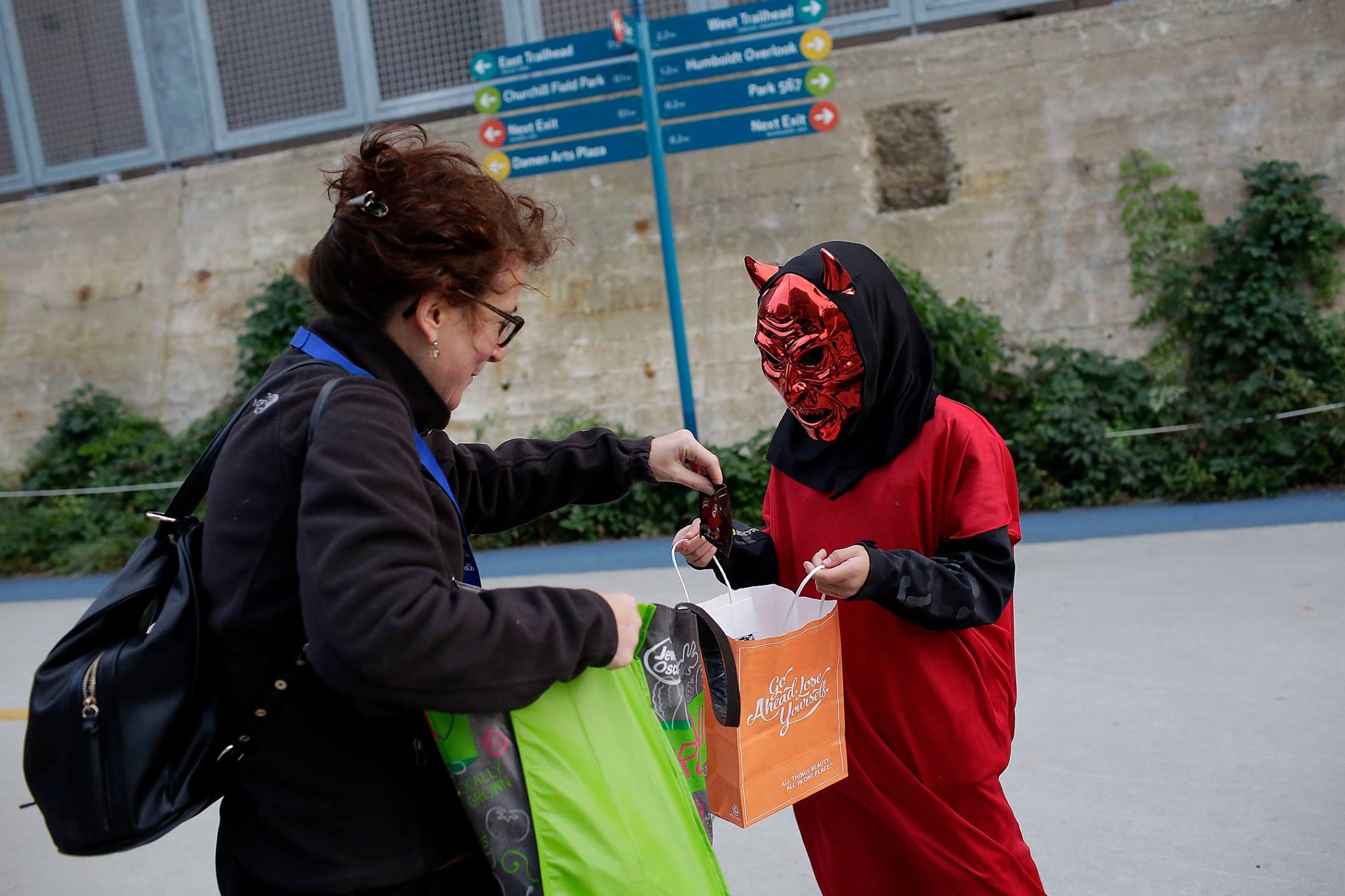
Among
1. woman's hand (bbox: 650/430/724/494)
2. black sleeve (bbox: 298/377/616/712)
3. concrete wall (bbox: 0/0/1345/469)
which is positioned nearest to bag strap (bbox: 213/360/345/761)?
black sleeve (bbox: 298/377/616/712)

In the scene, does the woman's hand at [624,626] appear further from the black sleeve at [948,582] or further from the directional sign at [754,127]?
the directional sign at [754,127]

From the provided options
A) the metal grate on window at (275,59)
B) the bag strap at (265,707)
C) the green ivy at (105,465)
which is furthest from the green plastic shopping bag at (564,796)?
the metal grate on window at (275,59)

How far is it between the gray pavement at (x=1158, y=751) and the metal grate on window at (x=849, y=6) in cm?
502

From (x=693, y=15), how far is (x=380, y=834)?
6.73 metres

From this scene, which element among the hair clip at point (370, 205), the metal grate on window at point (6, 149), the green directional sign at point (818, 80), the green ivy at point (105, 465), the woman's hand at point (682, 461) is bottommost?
the green ivy at point (105, 465)

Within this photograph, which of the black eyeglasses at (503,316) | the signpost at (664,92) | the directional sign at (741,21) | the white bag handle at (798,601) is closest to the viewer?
the black eyeglasses at (503,316)

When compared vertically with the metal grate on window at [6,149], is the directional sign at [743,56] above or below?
below

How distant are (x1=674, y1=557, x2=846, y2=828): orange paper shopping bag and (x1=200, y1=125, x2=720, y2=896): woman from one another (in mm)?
347

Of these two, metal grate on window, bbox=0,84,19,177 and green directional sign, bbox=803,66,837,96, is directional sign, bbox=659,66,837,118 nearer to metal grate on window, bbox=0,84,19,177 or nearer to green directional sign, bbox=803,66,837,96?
green directional sign, bbox=803,66,837,96

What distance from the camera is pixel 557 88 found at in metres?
7.51

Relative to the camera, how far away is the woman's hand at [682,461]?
1.97 meters

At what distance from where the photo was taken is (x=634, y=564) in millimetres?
6848

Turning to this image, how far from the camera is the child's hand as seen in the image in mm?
1749

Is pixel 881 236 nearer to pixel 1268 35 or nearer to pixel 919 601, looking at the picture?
pixel 1268 35
